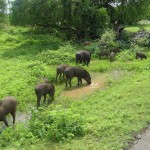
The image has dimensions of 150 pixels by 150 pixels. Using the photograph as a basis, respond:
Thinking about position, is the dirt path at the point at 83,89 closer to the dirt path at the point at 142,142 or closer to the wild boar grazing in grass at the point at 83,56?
the wild boar grazing in grass at the point at 83,56

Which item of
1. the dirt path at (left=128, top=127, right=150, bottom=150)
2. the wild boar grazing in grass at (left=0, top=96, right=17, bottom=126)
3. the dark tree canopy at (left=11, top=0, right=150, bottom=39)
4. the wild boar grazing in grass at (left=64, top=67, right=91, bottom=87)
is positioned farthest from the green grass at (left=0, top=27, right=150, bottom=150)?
the dark tree canopy at (left=11, top=0, right=150, bottom=39)

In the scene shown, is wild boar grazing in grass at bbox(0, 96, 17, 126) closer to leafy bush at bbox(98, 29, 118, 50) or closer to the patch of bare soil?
the patch of bare soil

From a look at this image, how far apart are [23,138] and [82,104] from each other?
400cm

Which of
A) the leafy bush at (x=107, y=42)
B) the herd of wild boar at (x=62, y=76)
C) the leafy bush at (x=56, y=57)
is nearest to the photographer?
the herd of wild boar at (x=62, y=76)

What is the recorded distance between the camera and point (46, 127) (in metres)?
10.6

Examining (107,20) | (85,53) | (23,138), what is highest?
(107,20)

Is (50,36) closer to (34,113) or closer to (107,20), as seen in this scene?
(107,20)

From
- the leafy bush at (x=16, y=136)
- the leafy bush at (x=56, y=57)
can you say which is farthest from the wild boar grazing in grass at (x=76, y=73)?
the leafy bush at (x=16, y=136)

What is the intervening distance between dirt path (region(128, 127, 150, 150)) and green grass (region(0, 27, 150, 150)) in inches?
9.2

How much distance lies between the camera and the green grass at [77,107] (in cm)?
1009

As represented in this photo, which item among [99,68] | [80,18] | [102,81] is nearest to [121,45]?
[80,18]

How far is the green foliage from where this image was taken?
10109 mm

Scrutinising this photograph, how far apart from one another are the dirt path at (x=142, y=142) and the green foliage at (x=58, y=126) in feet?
5.30

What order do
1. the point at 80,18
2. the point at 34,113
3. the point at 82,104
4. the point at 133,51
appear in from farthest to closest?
the point at 80,18 → the point at 133,51 → the point at 82,104 → the point at 34,113
